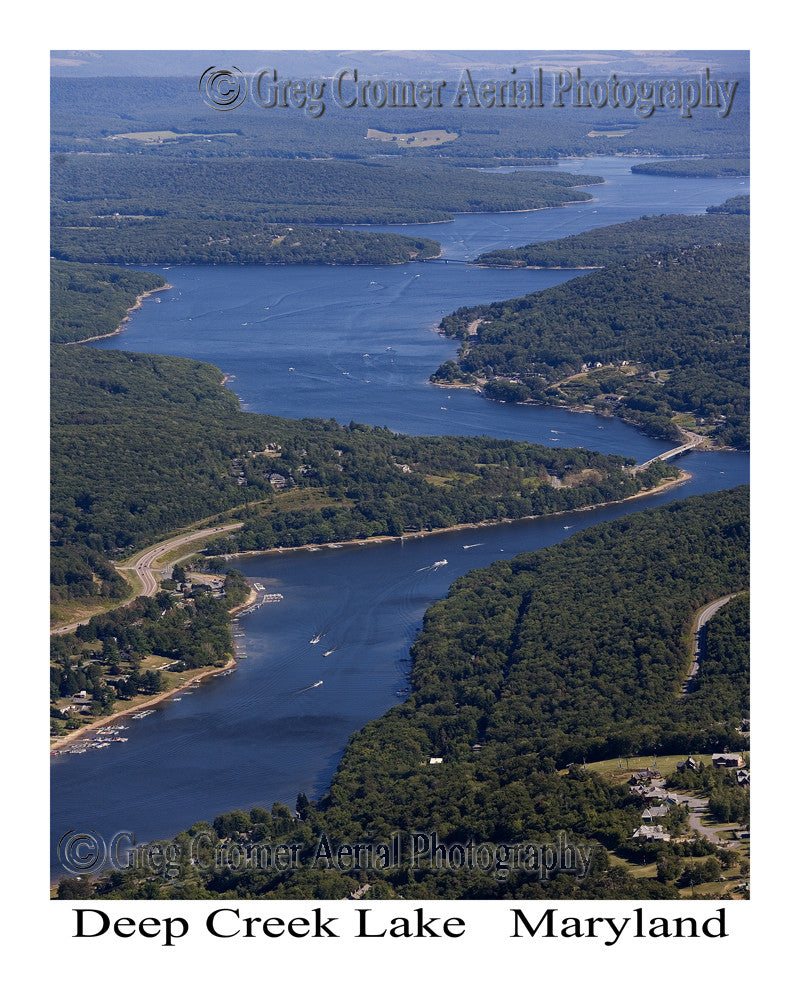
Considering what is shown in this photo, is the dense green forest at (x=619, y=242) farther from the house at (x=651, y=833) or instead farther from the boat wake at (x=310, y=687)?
the house at (x=651, y=833)

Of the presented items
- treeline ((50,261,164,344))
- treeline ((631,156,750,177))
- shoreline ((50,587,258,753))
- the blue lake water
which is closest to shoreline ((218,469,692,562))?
the blue lake water

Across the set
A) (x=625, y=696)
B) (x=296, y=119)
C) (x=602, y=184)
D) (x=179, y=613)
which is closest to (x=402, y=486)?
(x=179, y=613)

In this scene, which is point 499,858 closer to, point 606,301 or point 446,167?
point 606,301

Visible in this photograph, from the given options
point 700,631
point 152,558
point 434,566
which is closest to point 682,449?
point 434,566

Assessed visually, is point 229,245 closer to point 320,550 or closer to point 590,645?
point 320,550

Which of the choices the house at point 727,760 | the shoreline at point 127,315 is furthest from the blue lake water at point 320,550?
the house at point 727,760

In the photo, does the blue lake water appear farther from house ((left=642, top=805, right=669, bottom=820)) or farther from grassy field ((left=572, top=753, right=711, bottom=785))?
house ((left=642, top=805, right=669, bottom=820))
